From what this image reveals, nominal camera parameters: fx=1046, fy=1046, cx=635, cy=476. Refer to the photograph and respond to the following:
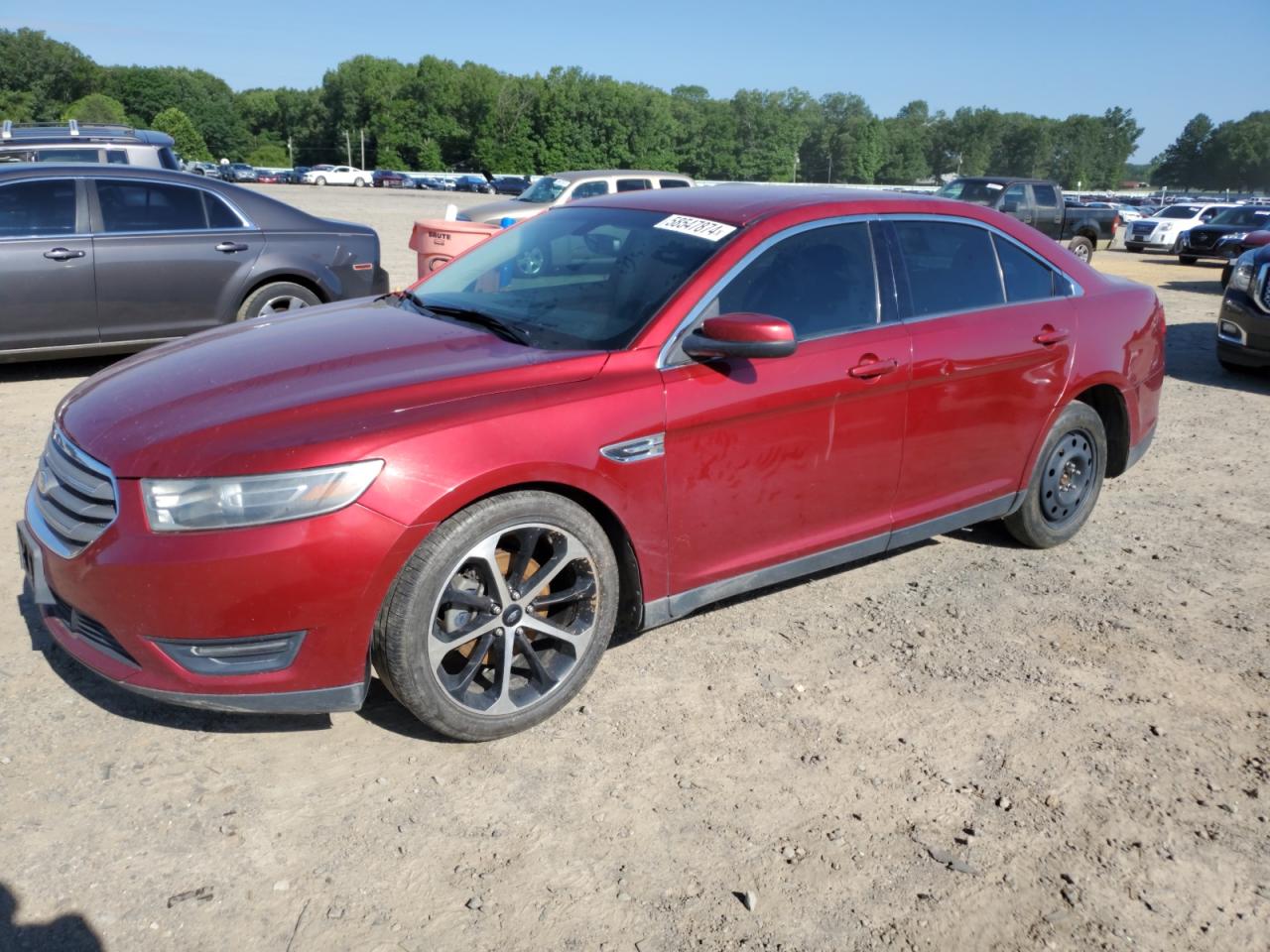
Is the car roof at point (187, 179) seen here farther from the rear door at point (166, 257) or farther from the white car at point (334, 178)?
the white car at point (334, 178)

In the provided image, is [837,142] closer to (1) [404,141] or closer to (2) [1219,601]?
(1) [404,141]

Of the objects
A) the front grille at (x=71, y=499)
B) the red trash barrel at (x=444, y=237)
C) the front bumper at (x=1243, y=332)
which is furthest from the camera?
the red trash barrel at (x=444, y=237)

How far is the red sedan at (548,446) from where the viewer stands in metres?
2.81

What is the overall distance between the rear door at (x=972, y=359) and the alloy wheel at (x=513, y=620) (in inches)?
60.1

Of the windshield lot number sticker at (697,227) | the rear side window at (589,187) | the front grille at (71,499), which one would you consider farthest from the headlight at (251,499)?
the rear side window at (589,187)

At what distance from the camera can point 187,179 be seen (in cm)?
786

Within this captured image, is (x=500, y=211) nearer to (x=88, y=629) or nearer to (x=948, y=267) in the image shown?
(x=948, y=267)

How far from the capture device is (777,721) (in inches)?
135

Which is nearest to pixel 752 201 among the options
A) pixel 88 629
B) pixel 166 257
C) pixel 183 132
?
pixel 88 629

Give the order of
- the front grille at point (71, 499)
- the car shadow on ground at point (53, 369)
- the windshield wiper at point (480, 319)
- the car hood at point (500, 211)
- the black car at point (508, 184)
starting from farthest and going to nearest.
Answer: the black car at point (508, 184) → the car hood at point (500, 211) → the car shadow on ground at point (53, 369) → the windshield wiper at point (480, 319) → the front grille at point (71, 499)

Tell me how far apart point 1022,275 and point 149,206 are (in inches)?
244

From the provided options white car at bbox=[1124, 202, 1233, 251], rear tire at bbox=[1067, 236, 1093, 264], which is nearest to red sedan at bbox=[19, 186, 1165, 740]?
rear tire at bbox=[1067, 236, 1093, 264]

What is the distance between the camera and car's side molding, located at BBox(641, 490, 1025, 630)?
356 cm

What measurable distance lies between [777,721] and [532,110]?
140 meters
